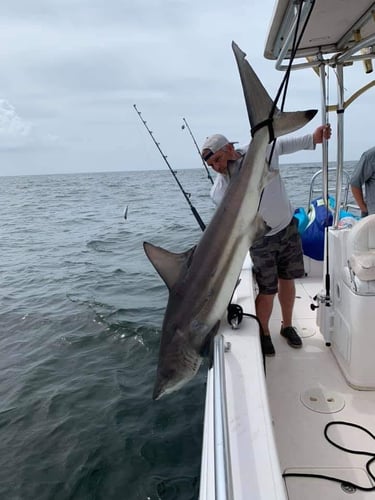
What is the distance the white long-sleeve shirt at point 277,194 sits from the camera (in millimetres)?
2738

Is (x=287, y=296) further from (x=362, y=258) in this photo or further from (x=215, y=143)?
(x=215, y=143)

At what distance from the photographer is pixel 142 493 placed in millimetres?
3096

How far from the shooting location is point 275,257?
3242 millimetres

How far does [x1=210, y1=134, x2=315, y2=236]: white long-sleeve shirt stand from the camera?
8.98ft

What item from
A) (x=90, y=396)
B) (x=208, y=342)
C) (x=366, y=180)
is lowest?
(x=90, y=396)

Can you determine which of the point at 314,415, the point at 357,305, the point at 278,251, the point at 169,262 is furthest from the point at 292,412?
the point at 169,262

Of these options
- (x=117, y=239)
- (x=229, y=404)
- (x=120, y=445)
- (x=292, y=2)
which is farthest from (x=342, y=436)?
(x=117, y=239)

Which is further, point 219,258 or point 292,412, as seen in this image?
point 292,412

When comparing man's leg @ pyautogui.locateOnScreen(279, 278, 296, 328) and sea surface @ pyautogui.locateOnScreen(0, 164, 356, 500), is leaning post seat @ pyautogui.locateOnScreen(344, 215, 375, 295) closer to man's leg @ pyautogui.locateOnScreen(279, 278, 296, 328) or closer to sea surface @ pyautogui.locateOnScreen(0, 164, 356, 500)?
man's leg @ pyautogui.locateOnScreen(279, 278, 296, 328)

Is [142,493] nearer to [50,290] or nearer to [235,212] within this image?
[235,212]

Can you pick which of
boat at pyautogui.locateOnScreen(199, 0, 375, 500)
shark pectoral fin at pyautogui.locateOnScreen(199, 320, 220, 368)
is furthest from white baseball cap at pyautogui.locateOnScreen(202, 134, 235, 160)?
shark pectoral fin at pyautogui.locateOnScreen(199, 320, 220, 368)

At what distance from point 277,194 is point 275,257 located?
489 mm

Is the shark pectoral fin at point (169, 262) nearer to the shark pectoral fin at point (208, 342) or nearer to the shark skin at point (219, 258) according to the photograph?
the shark skin at point (219, 258)

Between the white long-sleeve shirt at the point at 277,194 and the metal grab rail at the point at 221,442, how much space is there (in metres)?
1.19
